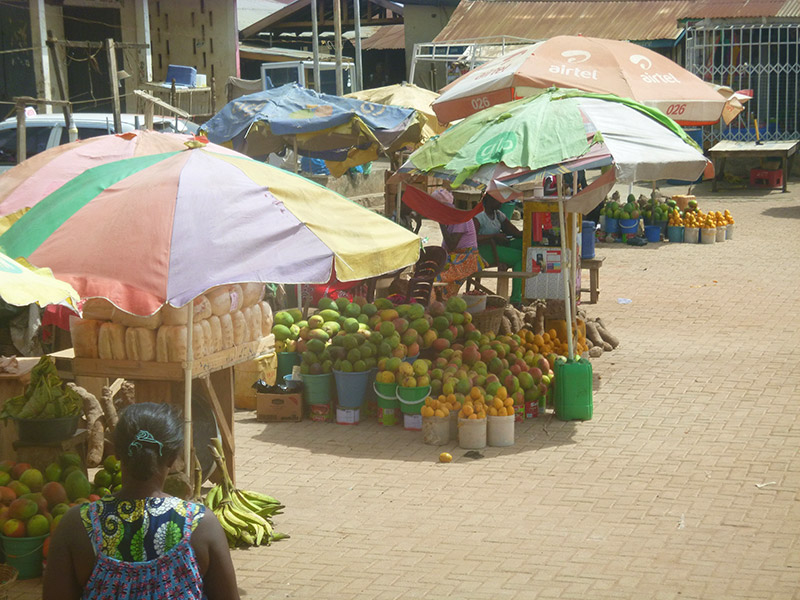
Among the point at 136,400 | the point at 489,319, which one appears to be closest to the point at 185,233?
the point at 136,400

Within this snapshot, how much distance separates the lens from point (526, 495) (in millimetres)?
6500

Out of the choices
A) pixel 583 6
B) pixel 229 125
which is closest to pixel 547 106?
pixel 229 125

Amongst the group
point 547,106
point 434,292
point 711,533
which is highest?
point 547,106

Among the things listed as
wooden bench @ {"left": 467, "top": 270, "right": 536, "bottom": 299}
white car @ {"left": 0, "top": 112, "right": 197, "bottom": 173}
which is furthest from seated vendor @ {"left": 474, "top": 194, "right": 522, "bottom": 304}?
white car @ {"left": 0, "top": 112, "right": 197, "bottom": 173}

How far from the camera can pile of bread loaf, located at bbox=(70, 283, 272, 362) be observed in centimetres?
554

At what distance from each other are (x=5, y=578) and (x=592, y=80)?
7.83m

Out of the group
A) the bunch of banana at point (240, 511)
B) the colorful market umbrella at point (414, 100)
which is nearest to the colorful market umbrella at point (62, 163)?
the bunch of banana at point (240, 511)

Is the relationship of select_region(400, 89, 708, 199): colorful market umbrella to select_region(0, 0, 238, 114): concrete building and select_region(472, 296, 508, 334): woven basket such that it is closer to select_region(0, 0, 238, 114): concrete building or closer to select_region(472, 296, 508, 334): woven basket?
select_region(472, 296, 508, 334): woven basket

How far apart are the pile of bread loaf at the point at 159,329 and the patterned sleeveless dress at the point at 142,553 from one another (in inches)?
104

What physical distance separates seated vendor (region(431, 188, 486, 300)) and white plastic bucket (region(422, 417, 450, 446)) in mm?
3280

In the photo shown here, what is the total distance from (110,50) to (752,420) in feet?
24.0

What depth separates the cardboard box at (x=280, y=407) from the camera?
8.24 metres

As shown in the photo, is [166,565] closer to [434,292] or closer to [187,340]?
[187,340]

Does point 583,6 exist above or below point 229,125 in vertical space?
above
